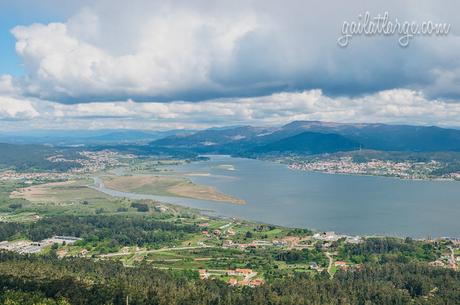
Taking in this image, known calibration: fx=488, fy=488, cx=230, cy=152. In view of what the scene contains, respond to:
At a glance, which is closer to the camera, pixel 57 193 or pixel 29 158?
pixel 57 193

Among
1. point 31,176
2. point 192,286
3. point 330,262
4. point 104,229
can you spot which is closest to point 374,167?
point 31,176

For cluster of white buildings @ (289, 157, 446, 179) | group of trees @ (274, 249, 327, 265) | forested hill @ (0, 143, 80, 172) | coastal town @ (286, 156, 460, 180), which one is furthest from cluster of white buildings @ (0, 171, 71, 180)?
group of trees @ (274, 249, 327, 265)

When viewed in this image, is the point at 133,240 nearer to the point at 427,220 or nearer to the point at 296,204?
the point at 296,204

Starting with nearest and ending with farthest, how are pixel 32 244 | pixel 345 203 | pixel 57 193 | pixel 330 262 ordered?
1. pixel 330 262
2. pixel 32 244
3. pixel 345 203
4. pixel 57 193

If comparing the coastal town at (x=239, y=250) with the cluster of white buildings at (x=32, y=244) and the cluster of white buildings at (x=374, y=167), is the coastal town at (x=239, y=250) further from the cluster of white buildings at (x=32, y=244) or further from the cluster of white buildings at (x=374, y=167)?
the cluster of white buildings at (x=374, y=167)

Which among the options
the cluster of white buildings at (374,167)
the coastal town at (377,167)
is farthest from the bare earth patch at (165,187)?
the coastal town at (377,167)

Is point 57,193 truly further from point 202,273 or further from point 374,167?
point 374,167
